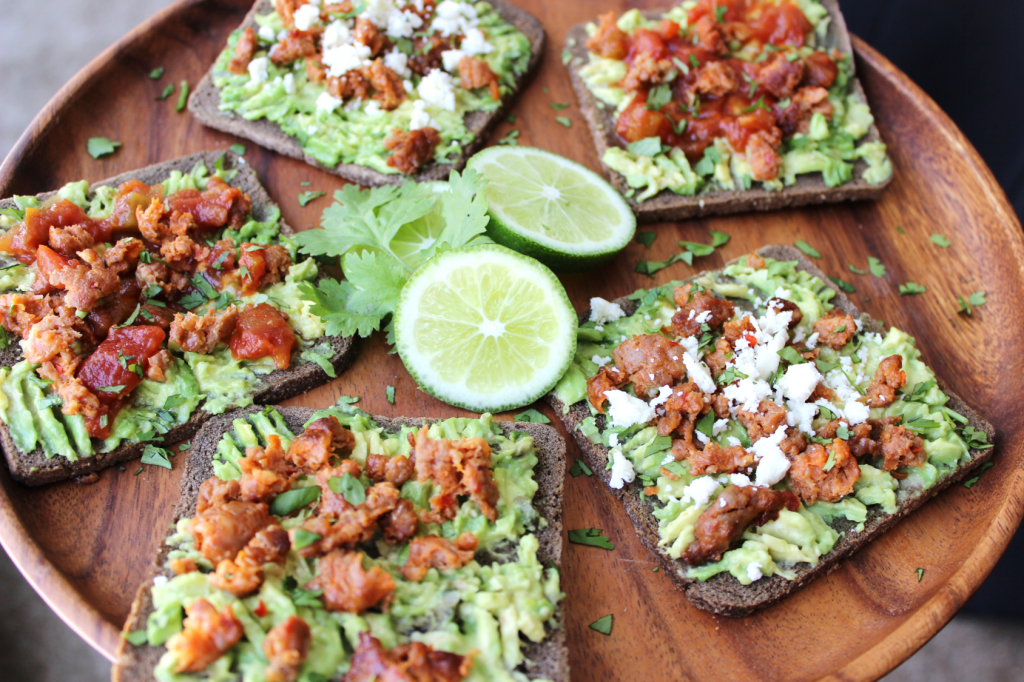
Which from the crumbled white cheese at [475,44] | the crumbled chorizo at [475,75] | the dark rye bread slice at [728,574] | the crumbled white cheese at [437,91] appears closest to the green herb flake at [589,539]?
the dark rye bread slice at [728,574]

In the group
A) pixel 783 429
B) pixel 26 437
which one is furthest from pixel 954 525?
pixel 26 437

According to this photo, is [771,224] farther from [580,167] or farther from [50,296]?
[50,296]

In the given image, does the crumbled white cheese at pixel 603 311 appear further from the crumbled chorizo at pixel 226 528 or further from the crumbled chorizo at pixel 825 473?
the crumbled chorizo at pixel 226 528

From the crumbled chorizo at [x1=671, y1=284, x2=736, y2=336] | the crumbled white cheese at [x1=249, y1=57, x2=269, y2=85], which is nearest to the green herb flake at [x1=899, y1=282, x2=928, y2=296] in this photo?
the crumbled chorizo at [x1=671, y1=284, x2=736, y2=336]

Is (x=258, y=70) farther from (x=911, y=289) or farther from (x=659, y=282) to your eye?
(x=911, y=289)

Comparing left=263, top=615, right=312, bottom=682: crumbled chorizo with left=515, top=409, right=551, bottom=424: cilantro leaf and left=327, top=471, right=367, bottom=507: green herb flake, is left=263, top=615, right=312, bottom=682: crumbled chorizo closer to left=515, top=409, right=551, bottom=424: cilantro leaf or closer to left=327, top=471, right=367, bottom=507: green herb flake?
left=327, top=471, right=367, bottom=507: green herb flake

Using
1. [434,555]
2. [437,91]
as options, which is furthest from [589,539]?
[437,91]
